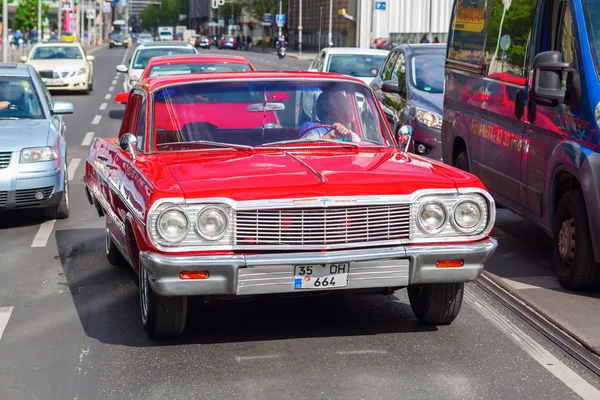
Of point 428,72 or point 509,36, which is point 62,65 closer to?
point 428,72

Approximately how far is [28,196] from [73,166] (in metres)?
5.22

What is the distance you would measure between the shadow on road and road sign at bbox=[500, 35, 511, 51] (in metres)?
2.88

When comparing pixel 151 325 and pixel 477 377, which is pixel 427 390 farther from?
pixel 151 325

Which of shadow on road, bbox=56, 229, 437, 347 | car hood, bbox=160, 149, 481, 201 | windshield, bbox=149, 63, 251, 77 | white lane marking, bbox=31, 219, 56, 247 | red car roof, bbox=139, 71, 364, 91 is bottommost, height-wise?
white lane marking, bbox=31, 219, 56, 247

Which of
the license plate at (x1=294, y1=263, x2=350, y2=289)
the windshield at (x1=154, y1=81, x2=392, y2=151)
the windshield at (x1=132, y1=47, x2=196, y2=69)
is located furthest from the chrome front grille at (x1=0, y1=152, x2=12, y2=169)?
the windshield at (x1=132, y1=47, x2=196, y2=69)

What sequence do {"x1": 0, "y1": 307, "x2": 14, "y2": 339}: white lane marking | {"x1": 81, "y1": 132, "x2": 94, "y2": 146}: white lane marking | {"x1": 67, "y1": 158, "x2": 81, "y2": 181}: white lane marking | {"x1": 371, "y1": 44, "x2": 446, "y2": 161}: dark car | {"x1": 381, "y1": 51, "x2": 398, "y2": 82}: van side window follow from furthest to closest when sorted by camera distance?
{"x1": 81, "y1": 132, "x2": 94, "y2": 146}: white lane marking → {"x1": 381, "y1": 51, "x2": 398, "y2": 82}: van side window → {"x1": 67, "y1": 158, "x2": 81, "y2": 181}: white lane marking → {"x1": 371, "y1": 44, "x2": 446, "y2": 161}: dark car → {"x1": 0, "y1": 307, "x2": 14, "y2": 339}: white lane marking

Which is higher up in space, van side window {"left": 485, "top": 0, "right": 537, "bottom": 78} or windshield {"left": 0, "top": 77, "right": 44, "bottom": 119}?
van side window {"left": 485, "top": 0, "right": 537, "bottom": 78}

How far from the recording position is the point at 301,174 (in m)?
6.27

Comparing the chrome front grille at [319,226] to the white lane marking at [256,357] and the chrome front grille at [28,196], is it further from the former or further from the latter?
the chrome front grille at [28,196]

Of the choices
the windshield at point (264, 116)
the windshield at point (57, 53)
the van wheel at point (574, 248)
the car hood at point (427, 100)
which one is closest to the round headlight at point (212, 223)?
the windshield at point (264, 116)

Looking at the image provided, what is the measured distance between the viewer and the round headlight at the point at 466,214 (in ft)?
20.5

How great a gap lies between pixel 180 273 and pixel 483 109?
4.86m

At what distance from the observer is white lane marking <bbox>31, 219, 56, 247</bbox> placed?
10.1 meters

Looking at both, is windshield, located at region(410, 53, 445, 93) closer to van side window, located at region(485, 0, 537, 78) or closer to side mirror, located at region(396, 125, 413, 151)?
van side window, located at region(485, 0, 537, 78)
